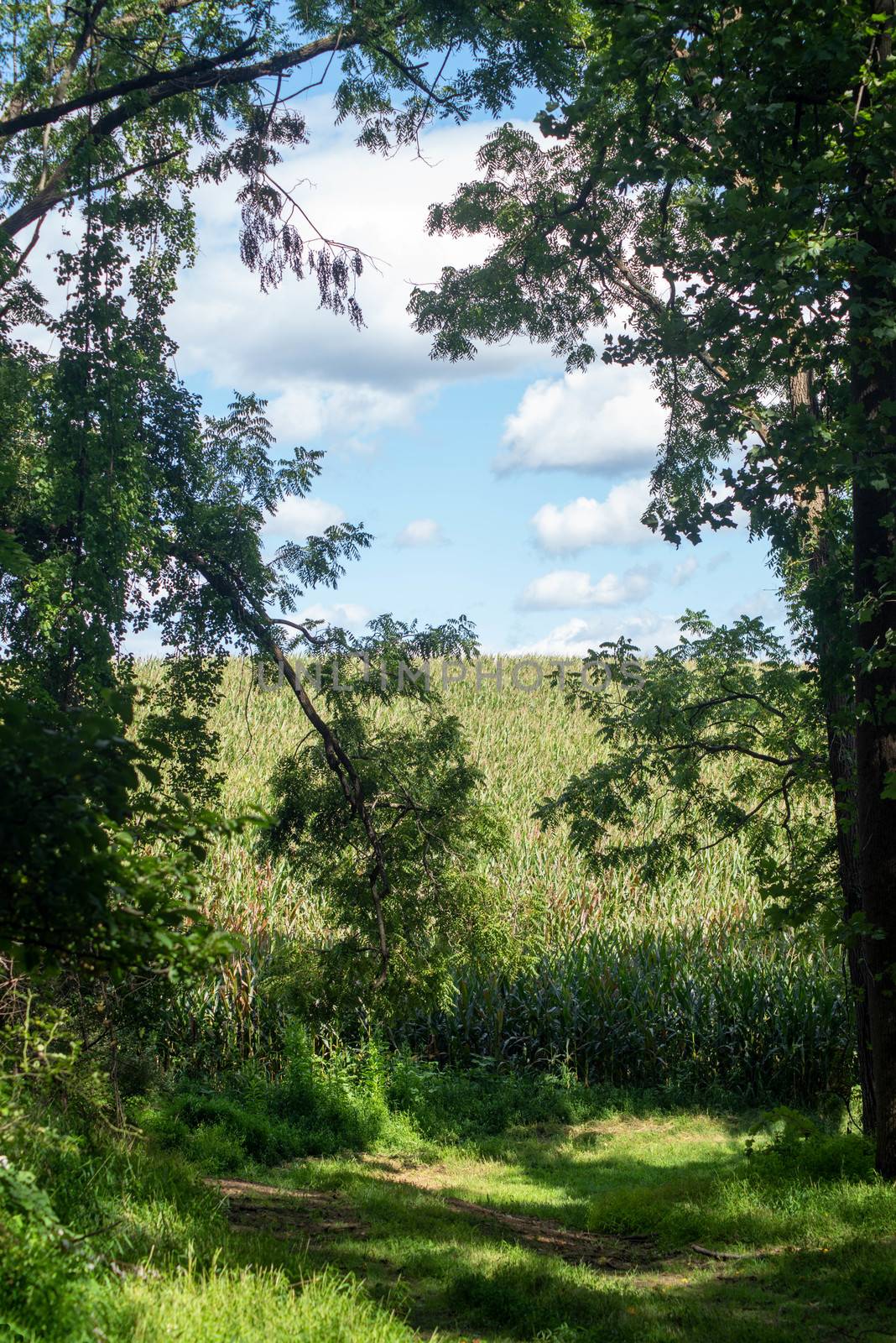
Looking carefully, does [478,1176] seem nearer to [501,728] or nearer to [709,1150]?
[709,1150]

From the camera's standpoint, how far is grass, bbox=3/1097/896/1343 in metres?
5.29

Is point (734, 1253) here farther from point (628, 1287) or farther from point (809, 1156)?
point (809, 1156)

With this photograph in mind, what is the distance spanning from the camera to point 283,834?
36.0 feet

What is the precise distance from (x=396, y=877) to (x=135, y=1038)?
3.48 meters

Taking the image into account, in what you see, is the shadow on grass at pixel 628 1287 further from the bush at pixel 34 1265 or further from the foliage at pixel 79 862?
the foliage at pixel 79 862

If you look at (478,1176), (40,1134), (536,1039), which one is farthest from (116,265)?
(536,1039)

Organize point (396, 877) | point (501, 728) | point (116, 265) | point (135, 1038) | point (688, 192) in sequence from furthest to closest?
point (501, 728), point (688, 192), point (135, 1038), point (396, 877), point (116, 265)

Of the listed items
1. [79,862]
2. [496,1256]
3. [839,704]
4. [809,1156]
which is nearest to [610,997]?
[809,1156]

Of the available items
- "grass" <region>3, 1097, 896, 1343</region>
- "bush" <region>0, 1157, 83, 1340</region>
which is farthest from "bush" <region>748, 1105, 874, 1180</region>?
"bush" <region>0, 1157, 83, 1340</region>

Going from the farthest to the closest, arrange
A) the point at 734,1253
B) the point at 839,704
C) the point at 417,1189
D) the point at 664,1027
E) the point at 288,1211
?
the point at 664,1027
the point at 839,704
the point at 417,1189
the point at 288,1211
the point at 734,1253

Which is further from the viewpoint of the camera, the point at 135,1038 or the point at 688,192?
the point at 688,192

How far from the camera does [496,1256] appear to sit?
7465 mm

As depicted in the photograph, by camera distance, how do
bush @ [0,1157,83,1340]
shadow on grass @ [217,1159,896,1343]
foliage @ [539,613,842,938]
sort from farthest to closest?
foliage @ [539,613,842,938], shadow on grass @ [217,1159,896,1343], bush @ [0,1157,83,1340]

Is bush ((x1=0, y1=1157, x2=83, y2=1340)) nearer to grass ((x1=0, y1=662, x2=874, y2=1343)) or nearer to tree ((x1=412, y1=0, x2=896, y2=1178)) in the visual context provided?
grass ((x1=0, y1=662, x2=874, y2=1343))
